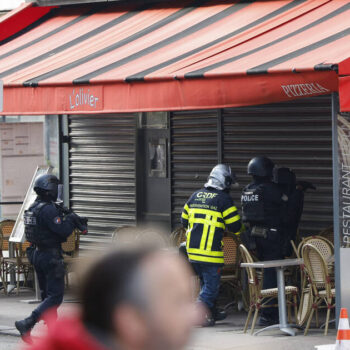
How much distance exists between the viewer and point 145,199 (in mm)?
13758

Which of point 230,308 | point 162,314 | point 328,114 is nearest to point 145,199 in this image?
point 230,308

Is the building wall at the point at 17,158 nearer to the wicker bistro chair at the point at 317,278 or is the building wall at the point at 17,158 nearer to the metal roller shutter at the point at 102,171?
the metal roller shutter at the point at 102,171

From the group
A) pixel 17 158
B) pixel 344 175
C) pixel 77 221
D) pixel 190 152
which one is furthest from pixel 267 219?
pixel 17 158

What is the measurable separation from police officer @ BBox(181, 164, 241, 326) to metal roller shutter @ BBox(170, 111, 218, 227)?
2205 millimetres

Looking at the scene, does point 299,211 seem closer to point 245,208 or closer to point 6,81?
point 245,208

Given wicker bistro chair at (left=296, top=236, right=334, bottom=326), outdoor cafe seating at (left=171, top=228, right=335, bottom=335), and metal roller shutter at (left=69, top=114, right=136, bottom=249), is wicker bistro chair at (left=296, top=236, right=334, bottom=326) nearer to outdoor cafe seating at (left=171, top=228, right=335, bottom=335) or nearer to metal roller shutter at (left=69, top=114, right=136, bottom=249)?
outdoor cafe seating at (left=171, top=228, right=335, bottom=335)

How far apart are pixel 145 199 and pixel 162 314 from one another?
39.2ft

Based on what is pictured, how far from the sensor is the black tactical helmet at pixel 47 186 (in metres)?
9.83

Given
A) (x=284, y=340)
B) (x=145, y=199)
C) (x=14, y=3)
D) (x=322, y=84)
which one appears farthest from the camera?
(x=14, y=3)

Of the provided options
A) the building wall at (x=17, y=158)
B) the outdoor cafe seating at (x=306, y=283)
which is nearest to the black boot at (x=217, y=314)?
the outdoor cafe seating at (x=306, y=283)

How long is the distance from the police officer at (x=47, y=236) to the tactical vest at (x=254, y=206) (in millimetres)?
1780

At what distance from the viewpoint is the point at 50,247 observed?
9977 mm

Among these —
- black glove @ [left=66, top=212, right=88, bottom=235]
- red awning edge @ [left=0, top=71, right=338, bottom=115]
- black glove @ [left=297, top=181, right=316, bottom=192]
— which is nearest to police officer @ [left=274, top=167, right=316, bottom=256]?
black glove @ [left=297, top=181, right=316, bottom=192]

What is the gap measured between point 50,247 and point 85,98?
6.62 feet
